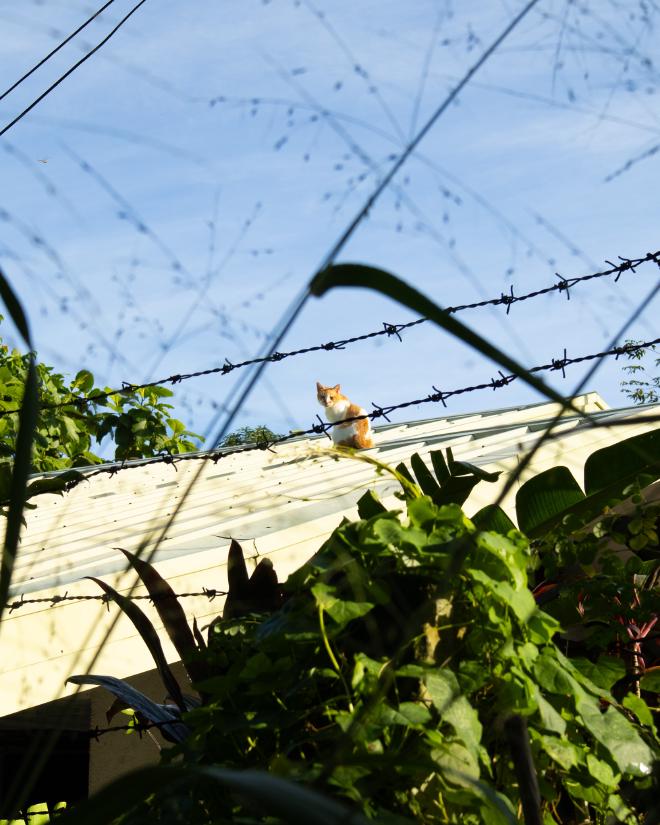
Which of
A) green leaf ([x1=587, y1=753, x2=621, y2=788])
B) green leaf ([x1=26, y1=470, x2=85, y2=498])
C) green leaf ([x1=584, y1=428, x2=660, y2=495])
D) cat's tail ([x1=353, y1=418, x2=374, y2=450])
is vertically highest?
cat's tail ([x1=353, y1=418, x2=374, y2=450])

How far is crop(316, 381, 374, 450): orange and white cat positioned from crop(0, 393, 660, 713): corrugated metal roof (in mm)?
651

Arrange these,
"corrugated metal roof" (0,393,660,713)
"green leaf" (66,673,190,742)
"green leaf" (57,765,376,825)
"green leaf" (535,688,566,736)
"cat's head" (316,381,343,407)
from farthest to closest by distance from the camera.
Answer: "cat's head" (316,381,343,407), "corrugated metal roof" (0,393,660,713), "green leaf" (66,673,190,742), "green leaf" (535,688,566,736), "green leaf" (57,765,376,825)

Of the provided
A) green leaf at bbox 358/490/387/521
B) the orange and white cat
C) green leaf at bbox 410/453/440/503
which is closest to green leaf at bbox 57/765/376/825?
green leaf at bbox 358/490/387/521

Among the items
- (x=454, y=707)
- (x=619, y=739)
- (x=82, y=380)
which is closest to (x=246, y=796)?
(x=454, y=707)

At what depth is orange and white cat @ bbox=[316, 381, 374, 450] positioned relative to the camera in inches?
256

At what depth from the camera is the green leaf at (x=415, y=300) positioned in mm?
611

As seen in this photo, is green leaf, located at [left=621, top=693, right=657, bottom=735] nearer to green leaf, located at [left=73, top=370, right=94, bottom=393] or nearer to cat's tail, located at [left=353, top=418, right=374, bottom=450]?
cat's tail, located at [left=353, top=418, right=374, bottom=450]

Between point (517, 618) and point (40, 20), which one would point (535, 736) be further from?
point (40, 20)

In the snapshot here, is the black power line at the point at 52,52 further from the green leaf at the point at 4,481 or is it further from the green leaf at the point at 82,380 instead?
the green leaf at the point at 82,380

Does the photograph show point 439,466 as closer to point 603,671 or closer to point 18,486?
point 603,671

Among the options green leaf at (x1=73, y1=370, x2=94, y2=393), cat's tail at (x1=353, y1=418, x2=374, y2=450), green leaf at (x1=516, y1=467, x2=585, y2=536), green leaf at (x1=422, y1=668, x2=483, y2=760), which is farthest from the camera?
green leaf at (x1=73, y1=370, x2=94, y2=393)

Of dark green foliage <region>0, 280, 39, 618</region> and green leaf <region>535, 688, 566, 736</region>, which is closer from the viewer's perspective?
dark green foliage <region>0, 280, 39, 618</region>

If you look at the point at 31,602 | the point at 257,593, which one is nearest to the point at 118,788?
the point at 257,593

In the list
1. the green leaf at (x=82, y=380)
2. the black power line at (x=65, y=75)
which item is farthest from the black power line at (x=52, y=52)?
the green leaf at (x=82, y=380)
